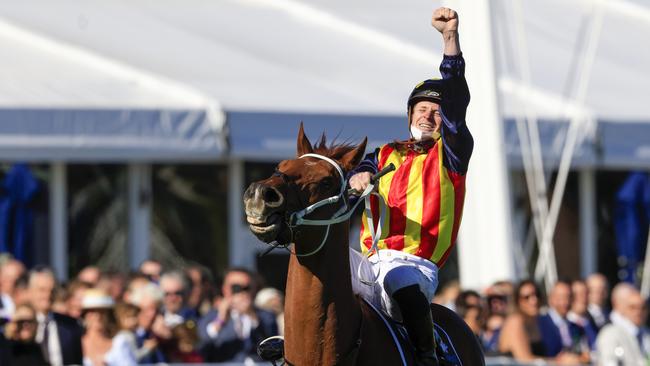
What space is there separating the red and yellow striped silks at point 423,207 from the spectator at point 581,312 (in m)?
6.28

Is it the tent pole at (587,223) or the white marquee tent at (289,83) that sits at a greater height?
the white marquee tent at (289,83)

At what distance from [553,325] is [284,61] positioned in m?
5.65

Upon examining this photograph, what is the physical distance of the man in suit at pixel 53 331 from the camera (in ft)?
31.9

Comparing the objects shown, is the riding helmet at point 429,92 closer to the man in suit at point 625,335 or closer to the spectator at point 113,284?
the spectator at point 113,284

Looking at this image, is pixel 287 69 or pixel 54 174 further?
pixel 287 69

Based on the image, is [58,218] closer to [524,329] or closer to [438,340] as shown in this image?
[524,329]

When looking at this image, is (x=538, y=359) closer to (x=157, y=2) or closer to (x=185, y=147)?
(x=185, y=147)

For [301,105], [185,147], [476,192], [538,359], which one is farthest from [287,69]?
[538,359]

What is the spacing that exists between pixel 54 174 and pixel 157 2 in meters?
3.61

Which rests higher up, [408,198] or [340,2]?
[340,2]

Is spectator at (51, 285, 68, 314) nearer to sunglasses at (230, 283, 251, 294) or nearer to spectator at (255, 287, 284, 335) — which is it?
sunglasses at (230, 283, 251, 294)

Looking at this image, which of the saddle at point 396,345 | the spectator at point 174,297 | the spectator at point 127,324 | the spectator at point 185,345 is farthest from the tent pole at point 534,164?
the saddle at point 396,345

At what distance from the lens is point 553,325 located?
11859mm

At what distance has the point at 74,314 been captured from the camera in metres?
10.8
